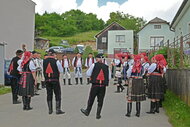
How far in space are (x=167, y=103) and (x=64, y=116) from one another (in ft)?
12.5

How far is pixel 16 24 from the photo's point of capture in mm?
21281

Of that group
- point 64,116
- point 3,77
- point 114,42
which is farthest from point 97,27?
point 64,116

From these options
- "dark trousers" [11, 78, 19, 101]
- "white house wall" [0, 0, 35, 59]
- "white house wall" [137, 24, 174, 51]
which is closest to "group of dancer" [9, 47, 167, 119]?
"dark trousers" [11, 78, 19, 101]

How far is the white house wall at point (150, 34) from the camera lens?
4888 centimetres

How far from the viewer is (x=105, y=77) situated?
25.8ft

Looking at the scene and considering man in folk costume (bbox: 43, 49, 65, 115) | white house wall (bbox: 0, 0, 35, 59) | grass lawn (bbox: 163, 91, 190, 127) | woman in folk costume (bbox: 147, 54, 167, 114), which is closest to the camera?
grass lawn (bbox: 163, 91, 190, 127)

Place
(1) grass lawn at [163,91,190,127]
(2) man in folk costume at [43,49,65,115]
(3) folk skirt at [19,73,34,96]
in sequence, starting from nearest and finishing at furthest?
1. (1) grass lawn at [163,91,190,127]
2. (2) man in folk costume at [43,49,65,115]
3. (3) folk skirt at [19,73,34,96]

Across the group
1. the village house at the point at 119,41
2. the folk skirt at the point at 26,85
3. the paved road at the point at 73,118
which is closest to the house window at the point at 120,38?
the village house at the point at 119,41

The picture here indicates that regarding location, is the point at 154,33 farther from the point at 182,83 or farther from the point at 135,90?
the point at 135,90

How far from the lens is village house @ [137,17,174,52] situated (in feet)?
160

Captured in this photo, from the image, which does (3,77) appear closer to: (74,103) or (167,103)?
(74,103)

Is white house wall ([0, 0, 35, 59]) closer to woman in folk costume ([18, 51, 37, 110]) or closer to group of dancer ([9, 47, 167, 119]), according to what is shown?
group of dancer ([9, 47, 167, 119])

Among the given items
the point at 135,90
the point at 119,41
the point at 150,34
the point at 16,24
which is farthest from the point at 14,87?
the point at 119,41

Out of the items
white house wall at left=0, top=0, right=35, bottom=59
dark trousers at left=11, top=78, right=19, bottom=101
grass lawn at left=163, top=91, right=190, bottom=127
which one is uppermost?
white house wall at left=0, top=0, right=35, bottom=59
